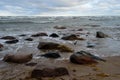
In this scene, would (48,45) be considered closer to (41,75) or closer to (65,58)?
(65,58)

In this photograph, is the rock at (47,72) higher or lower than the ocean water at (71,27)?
higher

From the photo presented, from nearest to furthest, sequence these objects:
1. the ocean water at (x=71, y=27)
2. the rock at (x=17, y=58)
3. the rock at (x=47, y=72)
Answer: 1. the rock at (x=47, y=72)
2. the rock at (x=17, y=58)
3. the ocean water at (x=71, y=27)

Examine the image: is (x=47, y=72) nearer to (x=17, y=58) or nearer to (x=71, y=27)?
(x=17, y=58)

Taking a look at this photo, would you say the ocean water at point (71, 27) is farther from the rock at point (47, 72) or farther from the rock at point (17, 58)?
the rock at point (47, 72)

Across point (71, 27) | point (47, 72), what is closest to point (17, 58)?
point (47, 72)

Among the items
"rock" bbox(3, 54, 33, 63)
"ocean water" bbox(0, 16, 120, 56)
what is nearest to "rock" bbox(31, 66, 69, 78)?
"rock" bbox(3, 54, 33, 63)

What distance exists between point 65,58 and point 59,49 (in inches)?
71.2

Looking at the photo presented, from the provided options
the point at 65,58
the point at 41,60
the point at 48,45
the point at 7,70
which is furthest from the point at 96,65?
the point at 48,45

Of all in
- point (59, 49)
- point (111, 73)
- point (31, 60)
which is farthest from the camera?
point (59, 49)

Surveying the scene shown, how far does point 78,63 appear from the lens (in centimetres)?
806

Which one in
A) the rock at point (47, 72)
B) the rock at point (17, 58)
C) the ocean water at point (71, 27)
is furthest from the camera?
the ocean water at point (71, 27)

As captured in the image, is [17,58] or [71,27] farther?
[71,27]

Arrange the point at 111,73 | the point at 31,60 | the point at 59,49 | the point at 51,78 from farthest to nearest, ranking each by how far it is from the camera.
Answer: the point at 59,49
the point at 31,60
the point at 111,73
the point at 51,78

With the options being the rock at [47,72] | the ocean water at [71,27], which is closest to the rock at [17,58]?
the rock at [47,72]
